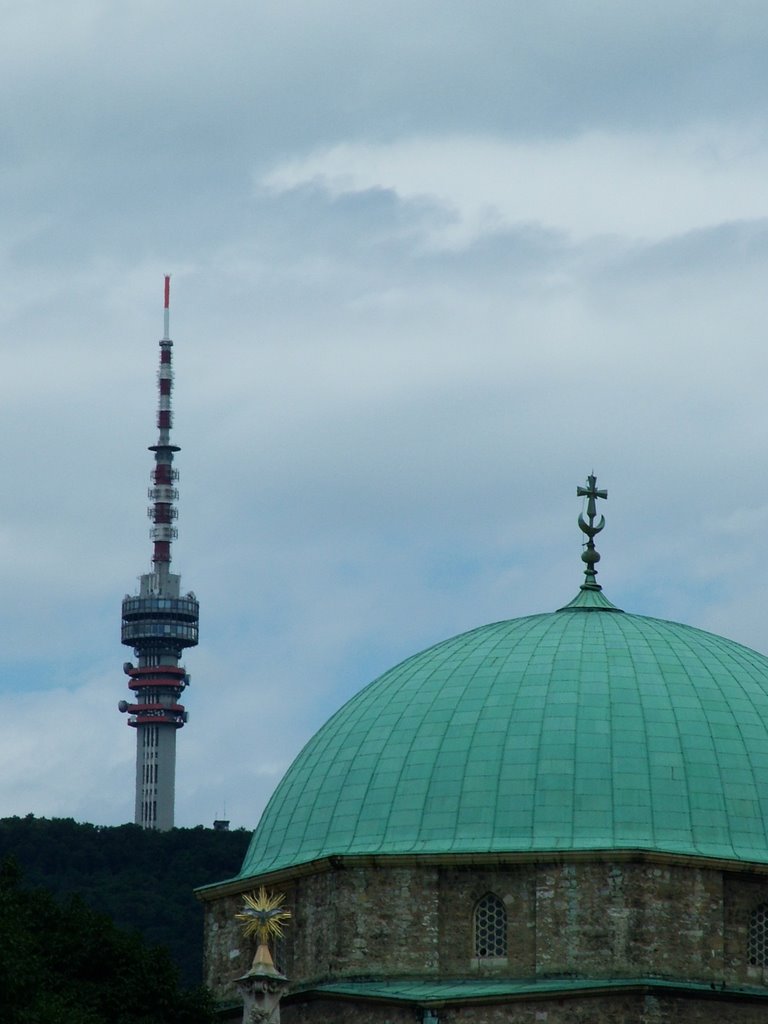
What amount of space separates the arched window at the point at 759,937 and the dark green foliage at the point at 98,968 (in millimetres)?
10433

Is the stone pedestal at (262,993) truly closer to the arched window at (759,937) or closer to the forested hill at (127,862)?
the arched window at (759,937)

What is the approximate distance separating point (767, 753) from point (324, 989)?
33.3ft

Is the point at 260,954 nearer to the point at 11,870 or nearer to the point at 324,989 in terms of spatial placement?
the point at 324,989

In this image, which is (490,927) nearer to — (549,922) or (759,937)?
(549,922)

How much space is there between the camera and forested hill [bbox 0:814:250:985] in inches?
4589

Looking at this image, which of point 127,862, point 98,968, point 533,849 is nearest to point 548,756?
point 533,849

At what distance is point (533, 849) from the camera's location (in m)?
51.1

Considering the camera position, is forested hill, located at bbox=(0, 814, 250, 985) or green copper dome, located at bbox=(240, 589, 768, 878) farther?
forested hill, located at bbox=(0, 814, 250, 985)

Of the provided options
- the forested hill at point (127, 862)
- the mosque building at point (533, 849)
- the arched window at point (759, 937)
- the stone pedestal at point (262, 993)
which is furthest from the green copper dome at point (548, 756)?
the forested hill at point (127, 862)

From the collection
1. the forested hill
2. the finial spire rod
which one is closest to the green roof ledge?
the finial spire rod

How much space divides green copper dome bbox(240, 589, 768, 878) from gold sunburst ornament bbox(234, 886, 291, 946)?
36.7 inches

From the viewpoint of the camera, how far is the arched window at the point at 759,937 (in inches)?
2028

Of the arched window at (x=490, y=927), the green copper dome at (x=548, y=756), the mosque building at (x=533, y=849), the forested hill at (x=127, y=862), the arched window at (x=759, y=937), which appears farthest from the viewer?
the forested hill at (x=127, y=862)

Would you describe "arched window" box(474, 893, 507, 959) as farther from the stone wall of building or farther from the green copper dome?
the green copper dome
